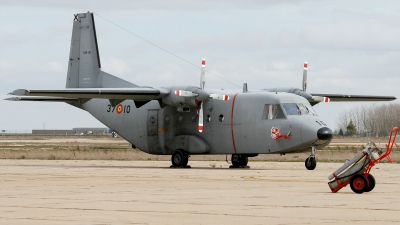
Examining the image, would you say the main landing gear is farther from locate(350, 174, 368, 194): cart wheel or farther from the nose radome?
locate(350, 174, 368, 194): cart wheel

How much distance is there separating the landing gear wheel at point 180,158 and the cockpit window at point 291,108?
5187 millimetres

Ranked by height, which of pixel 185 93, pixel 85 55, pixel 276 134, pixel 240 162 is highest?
pixel 85 55

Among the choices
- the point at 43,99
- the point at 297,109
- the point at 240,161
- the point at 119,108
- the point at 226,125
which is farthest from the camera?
the point at 43,99

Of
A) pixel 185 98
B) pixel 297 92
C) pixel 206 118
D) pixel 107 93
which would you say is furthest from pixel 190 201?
pixel 297 92

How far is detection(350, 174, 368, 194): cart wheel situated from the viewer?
56.5 ft

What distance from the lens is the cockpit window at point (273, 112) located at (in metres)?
30.7

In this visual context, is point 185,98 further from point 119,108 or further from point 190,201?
point 190,201

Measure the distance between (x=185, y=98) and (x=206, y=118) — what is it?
1.33m

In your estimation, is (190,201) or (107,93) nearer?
(190,201)

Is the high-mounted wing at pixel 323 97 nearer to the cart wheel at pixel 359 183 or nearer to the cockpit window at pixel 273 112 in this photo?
the cockpit window at pixel 273 112

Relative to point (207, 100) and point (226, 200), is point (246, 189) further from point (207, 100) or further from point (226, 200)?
point (207, 100)

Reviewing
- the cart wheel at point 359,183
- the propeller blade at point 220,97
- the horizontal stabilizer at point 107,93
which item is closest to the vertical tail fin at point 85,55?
the horizontal stabilizer at point 107,93

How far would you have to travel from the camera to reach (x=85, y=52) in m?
38.8

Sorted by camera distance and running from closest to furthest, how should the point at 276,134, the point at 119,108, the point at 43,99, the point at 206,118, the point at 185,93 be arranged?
the point at 276,134 → the point at 185,93 → the point at 206,118 → the point at 119,108 → the point at 43,99
